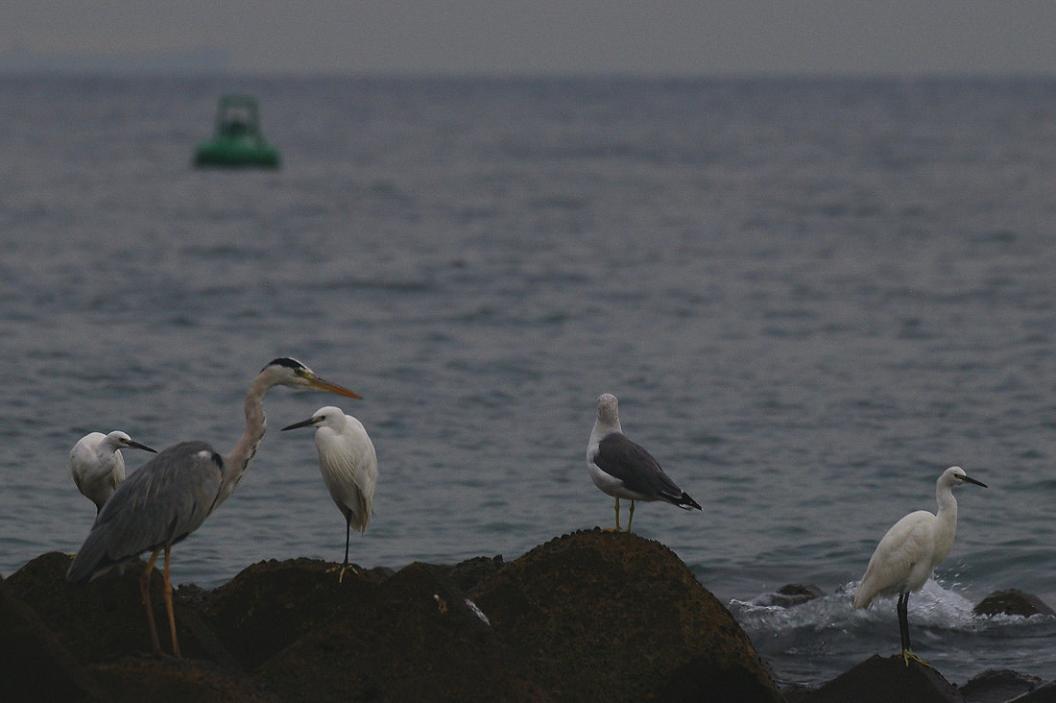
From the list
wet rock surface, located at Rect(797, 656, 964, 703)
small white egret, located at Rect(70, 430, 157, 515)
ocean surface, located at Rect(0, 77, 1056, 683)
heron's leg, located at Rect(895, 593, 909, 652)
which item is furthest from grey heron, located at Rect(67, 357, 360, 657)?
heron's leg, located at Rect(895, 593, 909, 652)

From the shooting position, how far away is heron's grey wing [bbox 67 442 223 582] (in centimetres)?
880

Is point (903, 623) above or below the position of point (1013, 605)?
above

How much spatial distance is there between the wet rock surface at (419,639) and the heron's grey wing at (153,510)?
0.39 metres

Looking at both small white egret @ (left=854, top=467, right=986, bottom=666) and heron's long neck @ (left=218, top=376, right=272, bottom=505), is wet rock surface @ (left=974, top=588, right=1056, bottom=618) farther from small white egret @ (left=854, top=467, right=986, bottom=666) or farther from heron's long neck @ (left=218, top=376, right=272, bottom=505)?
heron's long neck @ (left=218, top=376, right=272, bottom=505)

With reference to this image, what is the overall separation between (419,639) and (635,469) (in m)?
2.51

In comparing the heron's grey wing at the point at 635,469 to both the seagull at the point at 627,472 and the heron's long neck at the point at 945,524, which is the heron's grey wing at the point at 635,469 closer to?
the seagull at the point at 627,472

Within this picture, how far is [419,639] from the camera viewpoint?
27.9 feet

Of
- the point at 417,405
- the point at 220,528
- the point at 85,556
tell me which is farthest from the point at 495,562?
the point at 417,405

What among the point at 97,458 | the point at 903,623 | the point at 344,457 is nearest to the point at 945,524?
the point at 903,623

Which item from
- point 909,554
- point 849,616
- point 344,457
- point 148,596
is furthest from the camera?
point 849,616

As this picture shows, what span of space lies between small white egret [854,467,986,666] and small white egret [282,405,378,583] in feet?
10.7

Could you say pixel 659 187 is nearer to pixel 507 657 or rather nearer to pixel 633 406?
pixel 633 406

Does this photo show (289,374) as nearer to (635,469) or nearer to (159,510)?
(159,510)

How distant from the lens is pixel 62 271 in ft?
111
